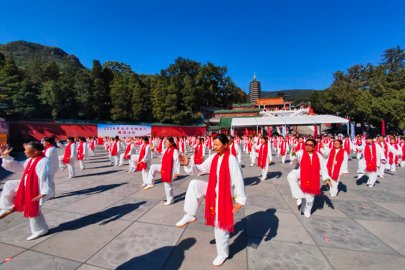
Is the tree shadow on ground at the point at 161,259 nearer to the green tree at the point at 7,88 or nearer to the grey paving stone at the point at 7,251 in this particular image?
the grey paving stone at the point at 7,251

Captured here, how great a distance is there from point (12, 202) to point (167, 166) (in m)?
2.93

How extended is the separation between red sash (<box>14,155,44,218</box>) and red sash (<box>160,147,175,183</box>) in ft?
8.19

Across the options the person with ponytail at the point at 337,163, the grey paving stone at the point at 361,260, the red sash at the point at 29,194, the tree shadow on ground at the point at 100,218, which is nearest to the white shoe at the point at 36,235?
the tree shadow on ground at the point at 100,218

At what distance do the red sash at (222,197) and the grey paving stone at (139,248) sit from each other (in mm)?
869

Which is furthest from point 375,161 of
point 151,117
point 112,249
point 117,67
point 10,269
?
point 117,67

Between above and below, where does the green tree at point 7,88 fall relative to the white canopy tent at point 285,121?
above

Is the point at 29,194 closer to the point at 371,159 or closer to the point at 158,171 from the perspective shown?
the point at 158,171

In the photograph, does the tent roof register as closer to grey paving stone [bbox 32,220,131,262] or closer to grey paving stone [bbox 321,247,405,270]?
grey paving stone [bbox 32,220,131,262]

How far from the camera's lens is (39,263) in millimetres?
2861

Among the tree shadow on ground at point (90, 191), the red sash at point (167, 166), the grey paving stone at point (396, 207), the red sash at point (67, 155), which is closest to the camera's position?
the grey paving stone at point (396, 207)

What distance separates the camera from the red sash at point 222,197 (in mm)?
2859

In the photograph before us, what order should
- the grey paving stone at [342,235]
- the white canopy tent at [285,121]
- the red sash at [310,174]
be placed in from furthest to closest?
the white canopy tent at [285,121]
the red sash at [310,174]
the grey paving stone at [342,235]

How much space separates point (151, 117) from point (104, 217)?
33.2 m

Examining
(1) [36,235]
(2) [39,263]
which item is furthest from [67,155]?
(2) [39,263]
